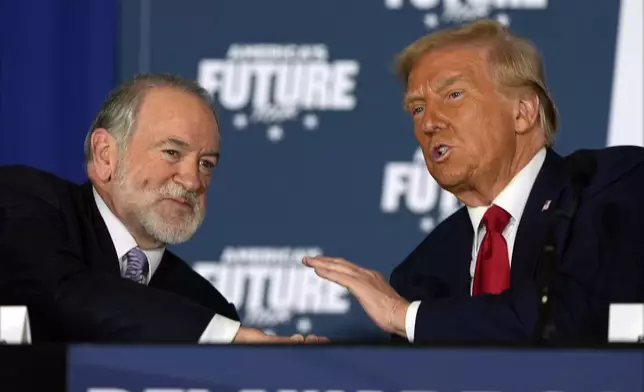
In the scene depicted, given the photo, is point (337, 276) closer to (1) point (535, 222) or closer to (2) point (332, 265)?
(2) point (332, 265)

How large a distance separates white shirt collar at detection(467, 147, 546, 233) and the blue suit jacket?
4cm

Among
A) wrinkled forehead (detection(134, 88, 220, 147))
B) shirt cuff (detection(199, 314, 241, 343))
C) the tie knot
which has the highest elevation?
wrinkled forehead (detection(134, 88, 220, 147))

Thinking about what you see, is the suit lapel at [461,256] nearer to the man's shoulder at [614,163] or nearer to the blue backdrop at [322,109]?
the man's shoulder at [614,163]

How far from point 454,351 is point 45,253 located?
1.16 meters

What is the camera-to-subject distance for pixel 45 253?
8.96ft

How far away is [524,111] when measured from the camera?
316 centimetres

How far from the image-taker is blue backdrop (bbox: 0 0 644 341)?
155 inches

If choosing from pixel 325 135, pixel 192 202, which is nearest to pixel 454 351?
pixel 192 202

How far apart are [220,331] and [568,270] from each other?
736 millimetres

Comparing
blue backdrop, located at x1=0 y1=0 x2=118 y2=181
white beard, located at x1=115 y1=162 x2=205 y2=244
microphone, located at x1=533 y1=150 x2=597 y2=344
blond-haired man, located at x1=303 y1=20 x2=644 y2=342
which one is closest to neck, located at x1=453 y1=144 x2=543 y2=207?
blond-haired man, located at x1=303 y1=20 x2=644 y2=342

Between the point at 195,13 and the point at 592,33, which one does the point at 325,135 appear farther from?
the point at 592,33

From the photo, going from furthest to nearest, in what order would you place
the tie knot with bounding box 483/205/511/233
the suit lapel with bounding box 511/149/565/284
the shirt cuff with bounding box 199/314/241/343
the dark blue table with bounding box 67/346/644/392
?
the tie knot with bounding box 483/205/511/233, the suit lapel with bounding box 511/149/565/284, the shirt cuff with bounding box 199/314/241/343, the dark blue table with bounding box 67/346/644/392

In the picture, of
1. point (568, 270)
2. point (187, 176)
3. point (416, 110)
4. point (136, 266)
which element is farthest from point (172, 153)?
point (568, 270)

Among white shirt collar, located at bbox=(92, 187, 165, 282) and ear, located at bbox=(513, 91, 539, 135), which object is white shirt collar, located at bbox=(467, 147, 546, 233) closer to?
ear, located at bbox=(513, 91, 539, 135)
